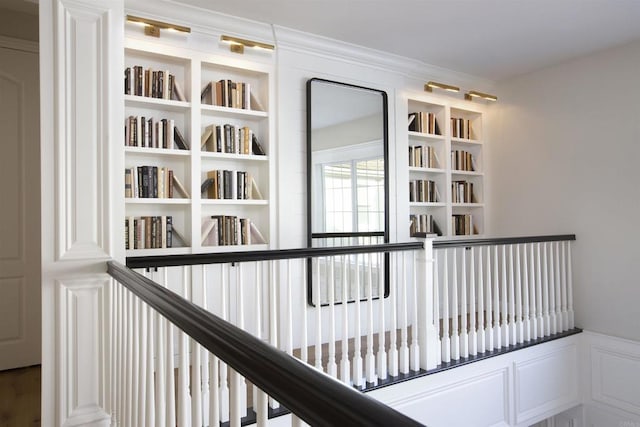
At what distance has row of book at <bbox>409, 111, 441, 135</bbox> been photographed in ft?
15.5

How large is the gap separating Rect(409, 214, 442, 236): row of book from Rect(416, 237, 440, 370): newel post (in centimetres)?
146

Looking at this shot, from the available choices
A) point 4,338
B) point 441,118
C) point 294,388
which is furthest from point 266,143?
point 294,388

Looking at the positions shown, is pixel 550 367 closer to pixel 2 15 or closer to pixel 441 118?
pixel 441 118

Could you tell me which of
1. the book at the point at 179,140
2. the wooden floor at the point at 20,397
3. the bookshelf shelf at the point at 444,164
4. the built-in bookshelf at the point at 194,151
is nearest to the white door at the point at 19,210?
the wooden floor at the point at 20,397

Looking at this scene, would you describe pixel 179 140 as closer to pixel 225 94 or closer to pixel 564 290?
pixel 225 94

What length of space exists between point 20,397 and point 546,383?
4216 millimetres

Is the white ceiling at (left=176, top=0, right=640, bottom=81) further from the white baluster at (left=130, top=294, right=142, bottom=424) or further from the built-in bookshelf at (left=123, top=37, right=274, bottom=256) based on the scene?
the white baluster at (left=130, top=294, right=142, bottom=424)

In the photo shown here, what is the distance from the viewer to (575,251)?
447 cm

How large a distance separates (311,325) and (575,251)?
2826 mm

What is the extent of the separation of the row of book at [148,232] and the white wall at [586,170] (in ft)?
12.5

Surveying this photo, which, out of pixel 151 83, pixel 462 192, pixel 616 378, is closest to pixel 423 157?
pixel 462 192

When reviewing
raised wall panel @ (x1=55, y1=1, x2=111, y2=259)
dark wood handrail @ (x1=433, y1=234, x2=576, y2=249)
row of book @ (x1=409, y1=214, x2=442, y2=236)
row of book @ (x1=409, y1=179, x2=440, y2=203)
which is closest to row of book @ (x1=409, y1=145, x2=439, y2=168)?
row of book @ (x1=409, y1=179, x2=440, y2=203)

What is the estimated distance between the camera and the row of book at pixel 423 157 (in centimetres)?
471

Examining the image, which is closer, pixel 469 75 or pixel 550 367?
pixel 550 367
